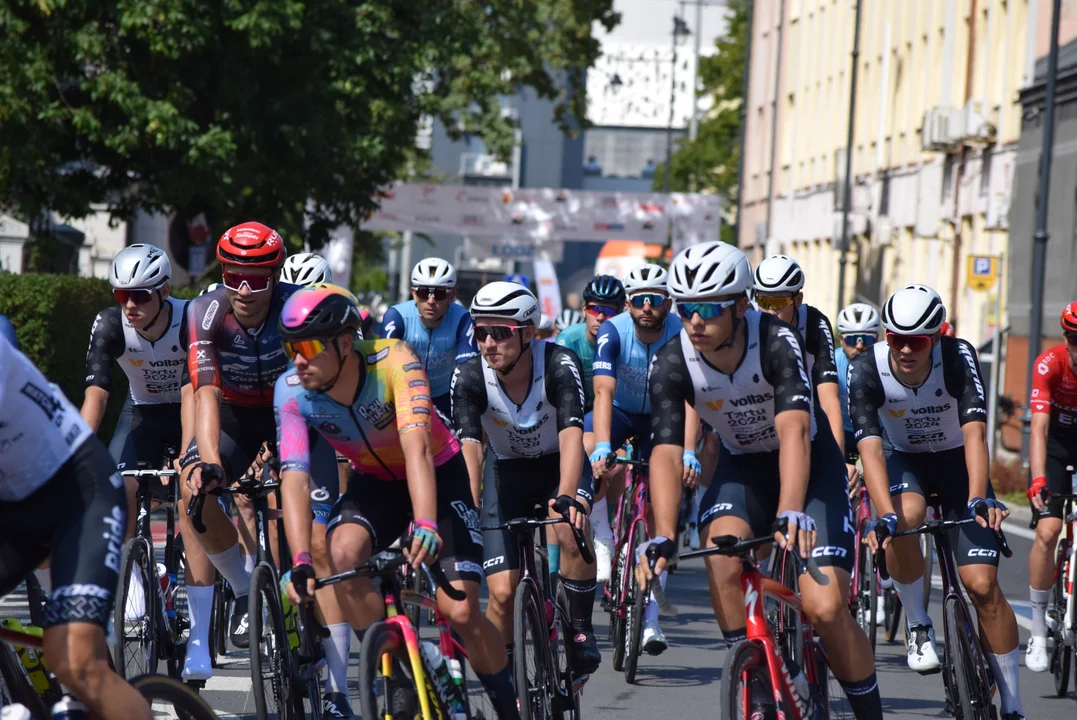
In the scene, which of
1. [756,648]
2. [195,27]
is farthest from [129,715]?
[195,27]

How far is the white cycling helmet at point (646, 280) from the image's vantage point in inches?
440

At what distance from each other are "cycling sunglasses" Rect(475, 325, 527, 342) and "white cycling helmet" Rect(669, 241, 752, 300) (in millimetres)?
1479

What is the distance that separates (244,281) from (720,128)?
60922 millimetres

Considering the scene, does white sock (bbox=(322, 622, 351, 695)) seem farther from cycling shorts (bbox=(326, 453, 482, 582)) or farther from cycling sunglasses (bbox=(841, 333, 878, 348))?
cycling sunglasses (bbox=(841, 333, 878, 348))

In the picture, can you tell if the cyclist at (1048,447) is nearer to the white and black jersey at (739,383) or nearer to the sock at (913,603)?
the sock at (913,603)

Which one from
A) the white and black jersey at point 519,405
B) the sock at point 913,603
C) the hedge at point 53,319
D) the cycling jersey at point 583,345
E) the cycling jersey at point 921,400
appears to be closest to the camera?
the white and black jersey at point 519,405

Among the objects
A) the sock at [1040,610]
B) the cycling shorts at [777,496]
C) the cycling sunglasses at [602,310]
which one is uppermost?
the cycling sunglasses at [602,310]

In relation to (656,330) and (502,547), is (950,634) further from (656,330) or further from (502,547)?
(656,330)

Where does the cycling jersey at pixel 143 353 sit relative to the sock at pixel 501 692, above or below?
above

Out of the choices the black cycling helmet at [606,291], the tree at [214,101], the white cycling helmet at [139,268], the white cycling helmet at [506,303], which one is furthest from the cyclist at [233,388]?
the tree at [214,101]

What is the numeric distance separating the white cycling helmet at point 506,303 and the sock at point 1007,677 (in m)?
2.50

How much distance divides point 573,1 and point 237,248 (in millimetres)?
31129

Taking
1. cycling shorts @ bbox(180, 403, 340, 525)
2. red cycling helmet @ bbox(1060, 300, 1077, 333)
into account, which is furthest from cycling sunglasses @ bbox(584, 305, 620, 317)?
cycling shorts @ bbox(180, 403, 340, 525)

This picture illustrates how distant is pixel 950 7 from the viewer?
124 ft
